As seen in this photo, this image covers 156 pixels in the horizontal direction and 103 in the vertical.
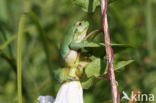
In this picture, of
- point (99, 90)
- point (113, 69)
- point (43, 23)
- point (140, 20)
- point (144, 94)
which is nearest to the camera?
point (113, 69)

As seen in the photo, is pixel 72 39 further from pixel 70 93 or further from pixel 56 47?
pixel 56 47

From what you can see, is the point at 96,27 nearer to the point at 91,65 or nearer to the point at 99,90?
the point at 91,65

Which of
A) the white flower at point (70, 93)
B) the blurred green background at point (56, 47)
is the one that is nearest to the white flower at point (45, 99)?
the white flower at point (70, 93)

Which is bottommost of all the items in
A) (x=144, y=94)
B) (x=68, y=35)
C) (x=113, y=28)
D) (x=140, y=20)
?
(x=144, y=94)

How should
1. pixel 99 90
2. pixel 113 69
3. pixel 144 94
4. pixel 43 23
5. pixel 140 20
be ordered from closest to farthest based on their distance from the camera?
1. pixel 113 69
2. pixel 144 94
3. pixel 99 90
4. pixel 43 23
5. pixel 140 20

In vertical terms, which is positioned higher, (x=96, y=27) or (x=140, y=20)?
(x=140, y=20)

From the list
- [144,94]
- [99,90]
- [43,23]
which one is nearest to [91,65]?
[144,94]
